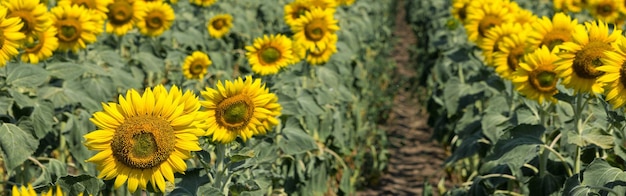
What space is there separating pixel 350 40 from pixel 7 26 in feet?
14.0

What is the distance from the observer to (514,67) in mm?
3984

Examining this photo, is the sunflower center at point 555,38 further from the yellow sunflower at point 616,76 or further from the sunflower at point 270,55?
the sunflower at point 270,55

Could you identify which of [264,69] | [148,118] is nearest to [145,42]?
[264,69]

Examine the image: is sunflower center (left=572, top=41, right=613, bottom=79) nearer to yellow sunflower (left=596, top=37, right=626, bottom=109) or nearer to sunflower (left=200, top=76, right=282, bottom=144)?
yellow sunflower (left=596, top=37, right=626, bottom=109)

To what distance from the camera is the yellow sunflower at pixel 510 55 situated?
4.00 metres

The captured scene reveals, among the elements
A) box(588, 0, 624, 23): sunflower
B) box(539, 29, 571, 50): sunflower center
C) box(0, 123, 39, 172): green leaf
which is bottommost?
box(0, 123, 39, 172): green leaf

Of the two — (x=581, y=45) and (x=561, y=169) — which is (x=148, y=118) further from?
(x=561, y=169)

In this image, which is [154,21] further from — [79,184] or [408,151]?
[79,184]

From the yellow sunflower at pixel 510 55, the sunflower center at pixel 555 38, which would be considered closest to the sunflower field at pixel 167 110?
the yellow sunflower at pixel 510 55

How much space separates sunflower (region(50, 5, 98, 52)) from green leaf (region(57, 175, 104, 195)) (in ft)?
6.70

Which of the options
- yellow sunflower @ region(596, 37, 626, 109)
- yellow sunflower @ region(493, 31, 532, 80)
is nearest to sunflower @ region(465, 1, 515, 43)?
yellow sunflower @ region(493, 31, 532, 80)

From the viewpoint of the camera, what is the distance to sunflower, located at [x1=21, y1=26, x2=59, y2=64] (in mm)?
3902

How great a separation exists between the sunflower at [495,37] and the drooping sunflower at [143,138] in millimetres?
2614

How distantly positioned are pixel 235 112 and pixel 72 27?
6.08 ft
